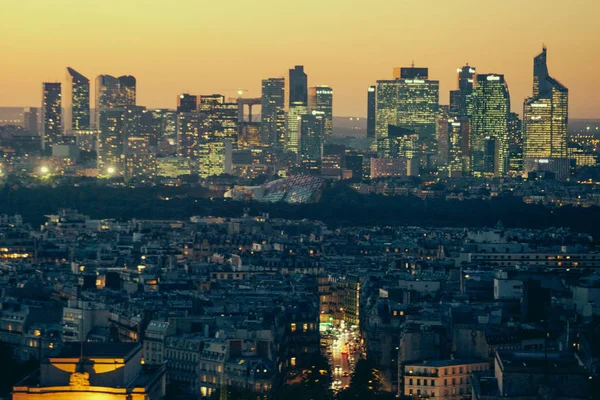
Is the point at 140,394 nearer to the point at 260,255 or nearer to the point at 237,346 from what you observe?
the point at 237,346

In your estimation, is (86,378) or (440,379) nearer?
(86,378)

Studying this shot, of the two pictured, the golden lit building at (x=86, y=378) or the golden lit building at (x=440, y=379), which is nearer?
the golden lit building at (x=86, y=378)

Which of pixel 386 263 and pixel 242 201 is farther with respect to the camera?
pixel 242 201

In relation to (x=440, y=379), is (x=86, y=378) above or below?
above

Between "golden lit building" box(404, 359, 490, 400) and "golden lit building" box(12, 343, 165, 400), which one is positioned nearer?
"golden lit building" box(12, 343, 165, 400)

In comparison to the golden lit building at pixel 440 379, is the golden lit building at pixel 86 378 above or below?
above

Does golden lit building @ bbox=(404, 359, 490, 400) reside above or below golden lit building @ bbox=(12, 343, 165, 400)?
below

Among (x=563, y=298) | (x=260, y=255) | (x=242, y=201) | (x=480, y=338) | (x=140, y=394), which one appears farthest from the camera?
(x=242, y=201)

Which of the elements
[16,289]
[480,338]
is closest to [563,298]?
[480,338]
